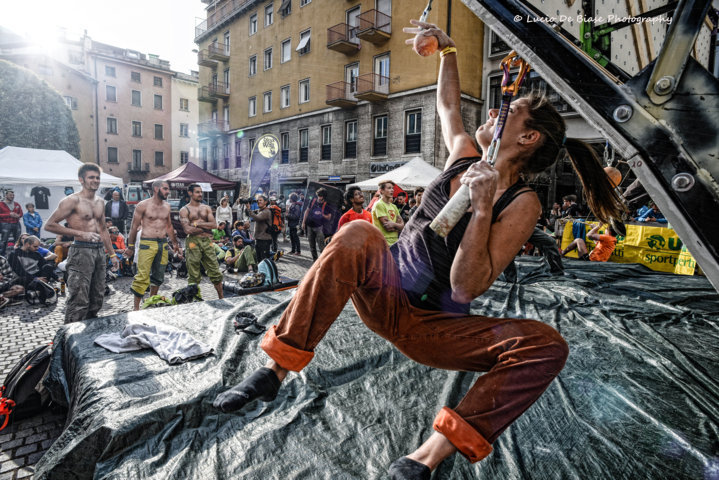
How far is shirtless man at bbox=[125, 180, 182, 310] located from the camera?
20.6 feet

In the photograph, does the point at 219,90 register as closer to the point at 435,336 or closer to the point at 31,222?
the point at 31,222

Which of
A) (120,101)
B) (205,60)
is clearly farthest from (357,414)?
(120,101)

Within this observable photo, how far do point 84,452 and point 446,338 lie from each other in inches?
83.5

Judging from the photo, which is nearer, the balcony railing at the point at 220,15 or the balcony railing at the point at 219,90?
the balcony railing at the point at 220,15

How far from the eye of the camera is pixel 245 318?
4.03 metres

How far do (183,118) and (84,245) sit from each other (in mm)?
48032

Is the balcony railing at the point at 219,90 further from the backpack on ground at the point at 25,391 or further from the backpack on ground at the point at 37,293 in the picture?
the backpack on ground at the point at 25,391

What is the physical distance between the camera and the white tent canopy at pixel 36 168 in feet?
42.1

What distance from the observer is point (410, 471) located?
61.7 inches

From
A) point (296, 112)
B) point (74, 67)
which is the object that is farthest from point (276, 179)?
point (74, 67)

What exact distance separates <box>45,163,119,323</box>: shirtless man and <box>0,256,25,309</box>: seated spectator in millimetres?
2610

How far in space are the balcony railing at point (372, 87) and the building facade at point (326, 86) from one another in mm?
Answer: 53

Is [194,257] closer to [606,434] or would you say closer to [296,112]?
[606,434]

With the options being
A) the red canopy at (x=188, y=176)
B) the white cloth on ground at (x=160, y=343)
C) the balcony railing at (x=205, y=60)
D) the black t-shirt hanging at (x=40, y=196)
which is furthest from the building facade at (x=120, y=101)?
the white cloth on ground at (x=160, y=343)
